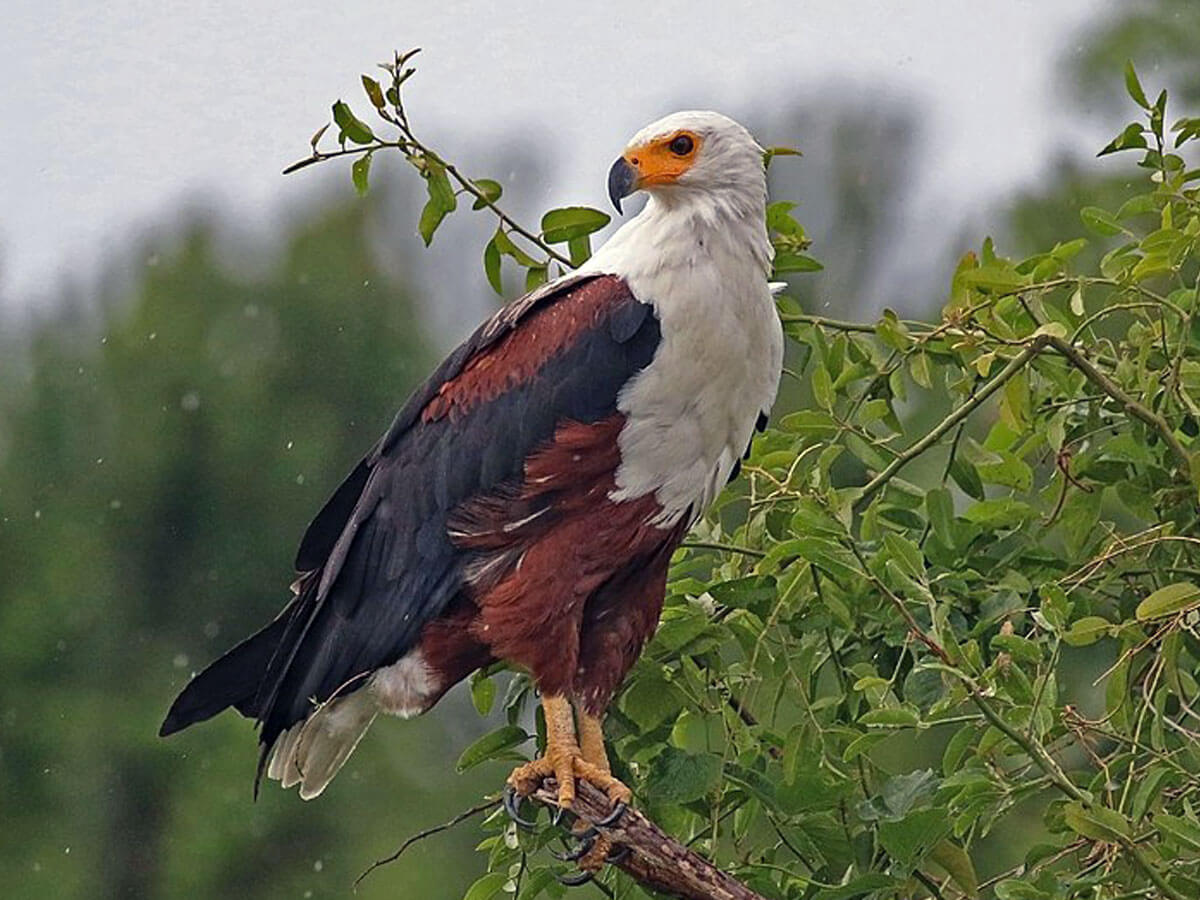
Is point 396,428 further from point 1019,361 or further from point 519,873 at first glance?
point 1019,361

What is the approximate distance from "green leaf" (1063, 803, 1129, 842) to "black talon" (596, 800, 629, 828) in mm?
564

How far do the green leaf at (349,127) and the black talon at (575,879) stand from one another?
0.87 metres

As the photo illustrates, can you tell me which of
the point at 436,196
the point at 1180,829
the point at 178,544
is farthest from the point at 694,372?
the point at 178,544

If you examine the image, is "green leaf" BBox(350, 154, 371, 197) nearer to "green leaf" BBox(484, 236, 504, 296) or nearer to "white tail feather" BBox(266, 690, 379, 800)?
"green leaf" BBox(484, 236, 504, 296)

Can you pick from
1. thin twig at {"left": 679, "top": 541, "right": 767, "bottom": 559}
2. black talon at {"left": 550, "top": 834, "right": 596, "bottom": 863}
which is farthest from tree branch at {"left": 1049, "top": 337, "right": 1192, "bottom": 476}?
black talon at {"left": 550, "top": 834, "right": 596, "bottom": 863}

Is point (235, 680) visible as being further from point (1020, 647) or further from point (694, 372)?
point (1020, 647)

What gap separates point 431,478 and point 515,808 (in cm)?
48

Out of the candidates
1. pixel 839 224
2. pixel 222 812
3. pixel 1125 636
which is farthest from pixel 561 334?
pixel 839 224

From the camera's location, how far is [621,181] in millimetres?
2717

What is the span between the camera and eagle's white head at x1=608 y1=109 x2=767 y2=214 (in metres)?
2.73

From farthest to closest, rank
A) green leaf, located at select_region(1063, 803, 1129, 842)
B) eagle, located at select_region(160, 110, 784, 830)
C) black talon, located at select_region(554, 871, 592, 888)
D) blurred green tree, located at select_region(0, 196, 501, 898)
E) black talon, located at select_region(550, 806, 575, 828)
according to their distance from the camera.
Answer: blurred green tree, located at select_region(0, 196, 501, 898) < eagle, located at select_region(160, 110, 784, 830) < black talon, located at select_region(550, 806, 575, 828) < black talon, located at select_region(554, 871, 592, 888) < green leaf, located at select_region(1063, 803, 1129, 842)

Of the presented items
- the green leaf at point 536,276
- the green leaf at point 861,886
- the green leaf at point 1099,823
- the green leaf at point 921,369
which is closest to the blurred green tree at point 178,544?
the green leaf at point 536,276

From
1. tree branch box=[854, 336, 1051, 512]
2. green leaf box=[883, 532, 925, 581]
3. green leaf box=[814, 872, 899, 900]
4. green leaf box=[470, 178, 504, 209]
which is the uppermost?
green leaf box=[470, 178, 504, 209]

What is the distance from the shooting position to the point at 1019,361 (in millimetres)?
2326
